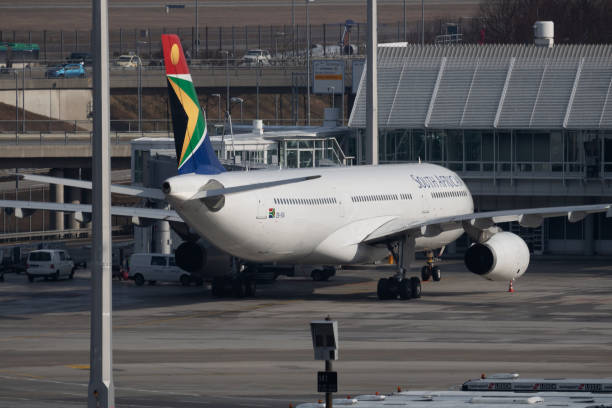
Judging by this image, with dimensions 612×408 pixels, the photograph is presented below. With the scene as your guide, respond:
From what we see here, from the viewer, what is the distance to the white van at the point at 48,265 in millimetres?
65062

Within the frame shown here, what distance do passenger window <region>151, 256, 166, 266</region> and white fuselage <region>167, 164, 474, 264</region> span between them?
10.9 meters

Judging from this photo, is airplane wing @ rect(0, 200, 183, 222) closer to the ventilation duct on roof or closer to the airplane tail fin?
the airplane tail fin

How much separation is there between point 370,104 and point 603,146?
13.9 metres

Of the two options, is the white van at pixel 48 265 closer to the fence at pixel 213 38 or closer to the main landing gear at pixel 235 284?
the main landing gear at pixel 235 284

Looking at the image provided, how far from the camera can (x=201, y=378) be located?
34594 millimetres

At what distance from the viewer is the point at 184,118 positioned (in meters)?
49.2

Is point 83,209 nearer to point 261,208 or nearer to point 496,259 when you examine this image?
point 261,208

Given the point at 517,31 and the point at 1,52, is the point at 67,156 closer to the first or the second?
the point at 517,31

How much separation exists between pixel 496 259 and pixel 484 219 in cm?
183

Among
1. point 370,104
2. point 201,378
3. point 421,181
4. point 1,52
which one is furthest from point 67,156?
point 1,52

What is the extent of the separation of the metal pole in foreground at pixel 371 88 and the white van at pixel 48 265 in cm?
1670

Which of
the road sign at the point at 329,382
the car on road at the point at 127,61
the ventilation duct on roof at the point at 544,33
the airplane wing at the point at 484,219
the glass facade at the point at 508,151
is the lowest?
the road sign at the point at 329,382

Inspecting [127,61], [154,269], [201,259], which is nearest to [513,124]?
[154,269]

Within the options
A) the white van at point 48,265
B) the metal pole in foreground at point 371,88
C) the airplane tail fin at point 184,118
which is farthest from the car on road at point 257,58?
the airplane tail fin at point 184,118
